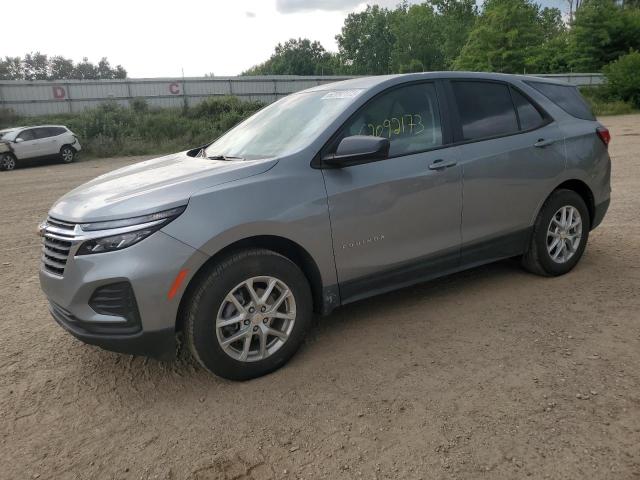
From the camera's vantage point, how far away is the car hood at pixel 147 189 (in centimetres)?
292

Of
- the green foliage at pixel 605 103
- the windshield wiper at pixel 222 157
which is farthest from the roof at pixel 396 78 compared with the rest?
the green foliage at pixel 605 103

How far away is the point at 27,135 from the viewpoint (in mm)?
19734

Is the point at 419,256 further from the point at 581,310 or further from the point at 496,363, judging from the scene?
the point at 581,310

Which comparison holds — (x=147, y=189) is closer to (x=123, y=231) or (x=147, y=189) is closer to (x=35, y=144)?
(x=123, y=231)

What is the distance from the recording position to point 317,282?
11.2 feet

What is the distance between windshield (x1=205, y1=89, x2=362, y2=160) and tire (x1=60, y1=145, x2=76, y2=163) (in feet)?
62.1

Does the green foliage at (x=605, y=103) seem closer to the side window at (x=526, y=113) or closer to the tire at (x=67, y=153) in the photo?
the tire at (x=67, y=153)

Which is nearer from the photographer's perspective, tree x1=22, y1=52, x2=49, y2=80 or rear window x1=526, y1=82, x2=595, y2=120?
rear window x1=526, y1=82, x2=595, y2=120

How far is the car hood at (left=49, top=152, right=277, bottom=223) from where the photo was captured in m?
2.92

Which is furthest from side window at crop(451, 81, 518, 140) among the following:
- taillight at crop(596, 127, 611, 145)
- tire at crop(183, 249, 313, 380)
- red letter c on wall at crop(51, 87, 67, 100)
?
red letter c on wall at crop(51, 87, 67, 100)

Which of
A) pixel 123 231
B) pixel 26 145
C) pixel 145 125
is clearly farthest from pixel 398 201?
pixel 145 125

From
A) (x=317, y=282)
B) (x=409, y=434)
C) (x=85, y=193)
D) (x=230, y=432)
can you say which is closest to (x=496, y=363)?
(x=409, y=434)

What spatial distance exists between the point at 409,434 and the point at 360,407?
33cm

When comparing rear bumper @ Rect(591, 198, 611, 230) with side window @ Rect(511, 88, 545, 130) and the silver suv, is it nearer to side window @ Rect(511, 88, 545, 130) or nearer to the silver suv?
the silver suv
